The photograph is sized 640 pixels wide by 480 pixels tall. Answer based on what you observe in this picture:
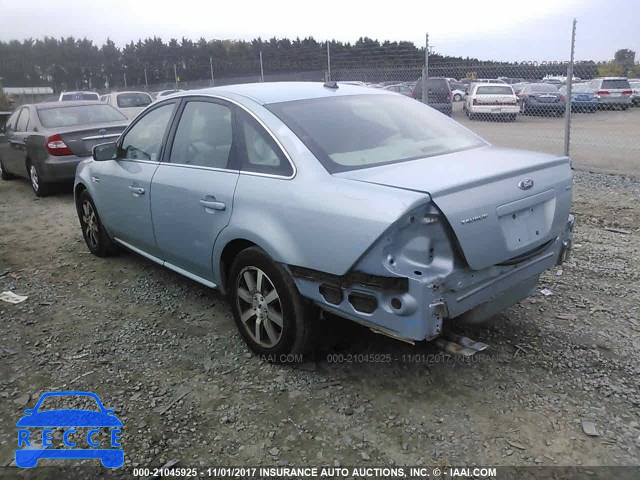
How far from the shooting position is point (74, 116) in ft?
29.1

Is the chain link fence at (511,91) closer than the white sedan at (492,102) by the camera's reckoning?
Yes

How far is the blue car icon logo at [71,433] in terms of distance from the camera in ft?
8.90

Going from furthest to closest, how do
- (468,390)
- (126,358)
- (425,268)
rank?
(126,358), (468,390), (425,268)

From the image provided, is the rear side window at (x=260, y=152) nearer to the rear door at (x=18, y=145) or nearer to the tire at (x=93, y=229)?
the tire at (x=93, y=229)

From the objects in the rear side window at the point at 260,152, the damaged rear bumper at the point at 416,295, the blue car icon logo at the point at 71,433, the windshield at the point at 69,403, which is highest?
the rear side window at the point at 260,152

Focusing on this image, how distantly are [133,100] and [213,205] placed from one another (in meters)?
15.2

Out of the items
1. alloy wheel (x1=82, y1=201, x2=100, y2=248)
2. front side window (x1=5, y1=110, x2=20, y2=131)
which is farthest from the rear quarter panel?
front side window (x1=5, y1=110, x2=20, y2=131)

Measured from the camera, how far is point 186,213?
3771 millimetres

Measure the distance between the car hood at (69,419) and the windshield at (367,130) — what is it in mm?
1817

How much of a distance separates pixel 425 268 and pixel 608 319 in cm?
195

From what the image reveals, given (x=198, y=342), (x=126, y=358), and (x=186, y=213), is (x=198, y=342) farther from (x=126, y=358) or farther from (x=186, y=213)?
(x=186, y=213)

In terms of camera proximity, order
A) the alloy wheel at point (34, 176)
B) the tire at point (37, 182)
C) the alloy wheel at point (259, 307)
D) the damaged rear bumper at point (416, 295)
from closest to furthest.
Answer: the damaged rear bumper at point (416, 295), the alloy wheel at point (259, 307), the tire at point (37, 182), the alloy wheel at point (34, 176)

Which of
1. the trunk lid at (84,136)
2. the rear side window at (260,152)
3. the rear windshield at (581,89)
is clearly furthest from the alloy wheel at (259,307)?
the rear windshield at (581,89)

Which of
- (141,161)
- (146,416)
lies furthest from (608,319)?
(141,161)
